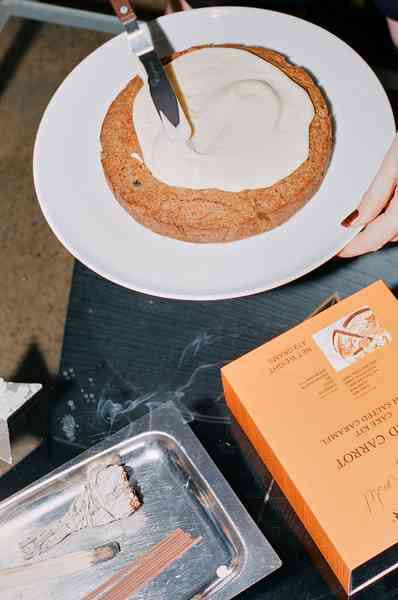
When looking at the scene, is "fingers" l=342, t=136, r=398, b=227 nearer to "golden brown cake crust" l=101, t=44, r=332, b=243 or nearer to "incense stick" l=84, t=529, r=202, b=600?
"golden brown cake crust" l=101, t=44, r=332, b=243

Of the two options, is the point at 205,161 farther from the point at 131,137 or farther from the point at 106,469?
the point at 106,469

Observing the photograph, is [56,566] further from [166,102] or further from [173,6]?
[173,6]

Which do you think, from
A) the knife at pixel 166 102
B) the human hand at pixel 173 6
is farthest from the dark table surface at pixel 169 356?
the human hand at pixel 173 6

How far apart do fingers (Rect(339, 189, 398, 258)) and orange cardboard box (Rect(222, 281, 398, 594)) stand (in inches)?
3.8

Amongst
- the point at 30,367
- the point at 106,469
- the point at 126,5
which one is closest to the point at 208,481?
the point at 106,469

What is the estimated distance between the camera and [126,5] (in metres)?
0.91

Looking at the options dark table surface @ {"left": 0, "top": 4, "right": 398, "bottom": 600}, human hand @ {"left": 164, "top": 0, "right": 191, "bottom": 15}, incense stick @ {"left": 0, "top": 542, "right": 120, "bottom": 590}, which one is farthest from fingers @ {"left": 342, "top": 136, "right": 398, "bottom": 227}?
human hand @ {"left": 164, "top": 0, "right": 191, "bottom": 15}

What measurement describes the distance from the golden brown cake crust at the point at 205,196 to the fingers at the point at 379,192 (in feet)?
0.20

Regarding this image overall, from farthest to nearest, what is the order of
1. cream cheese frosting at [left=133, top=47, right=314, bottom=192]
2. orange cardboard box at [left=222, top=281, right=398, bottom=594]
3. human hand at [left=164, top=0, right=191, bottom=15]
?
1. human hand at [left=164, top=0, right=191, bottom=15]
2. cream cheese frosting at [left=133, top=47, right=314, bottom=192]
3. orange cardboard box at [left=222, top=281, right=398, bottom=594]

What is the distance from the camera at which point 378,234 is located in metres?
0.92

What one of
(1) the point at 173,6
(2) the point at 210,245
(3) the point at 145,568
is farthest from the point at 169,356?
(1) the point at 173,6

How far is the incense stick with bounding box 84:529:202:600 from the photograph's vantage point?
811mm

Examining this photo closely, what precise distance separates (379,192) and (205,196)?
0.21 metres

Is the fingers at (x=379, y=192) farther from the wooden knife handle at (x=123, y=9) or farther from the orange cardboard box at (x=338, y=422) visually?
the wooden knife handle at (x=123, y=9)
